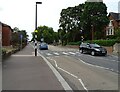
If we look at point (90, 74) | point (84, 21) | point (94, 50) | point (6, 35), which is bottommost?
point (90, 74)

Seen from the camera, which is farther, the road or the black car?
the black car

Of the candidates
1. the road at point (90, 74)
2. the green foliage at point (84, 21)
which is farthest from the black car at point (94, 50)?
the green foliage at point (84, 21)

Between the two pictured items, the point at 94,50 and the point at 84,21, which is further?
the point at 84,21

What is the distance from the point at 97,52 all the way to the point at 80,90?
79.8 feet

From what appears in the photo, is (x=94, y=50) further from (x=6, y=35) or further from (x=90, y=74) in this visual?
(x=6, y=35)

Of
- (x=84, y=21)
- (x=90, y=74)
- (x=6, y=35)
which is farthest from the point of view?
(x=6, y=35)

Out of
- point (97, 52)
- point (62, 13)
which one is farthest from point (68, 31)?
point (97, 52)

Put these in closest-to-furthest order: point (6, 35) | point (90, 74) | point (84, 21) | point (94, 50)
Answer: point (90, 74) < point (94, 50) < point (84, 21) < point (6, 35)

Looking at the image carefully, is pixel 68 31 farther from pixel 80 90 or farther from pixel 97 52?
pixel 80 90

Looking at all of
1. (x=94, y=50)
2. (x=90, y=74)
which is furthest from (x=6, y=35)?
(x=90, y=74)

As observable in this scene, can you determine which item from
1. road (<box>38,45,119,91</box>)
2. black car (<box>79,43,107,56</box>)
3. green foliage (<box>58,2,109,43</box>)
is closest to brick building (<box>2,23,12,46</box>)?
green foliage (<box>58,2,109,43</box>)

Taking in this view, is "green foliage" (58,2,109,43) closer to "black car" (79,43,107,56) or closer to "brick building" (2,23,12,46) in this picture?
"brick building" (2,23,12,46)

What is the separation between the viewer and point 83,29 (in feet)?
240

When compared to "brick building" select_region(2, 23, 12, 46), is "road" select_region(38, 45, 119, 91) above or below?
below
